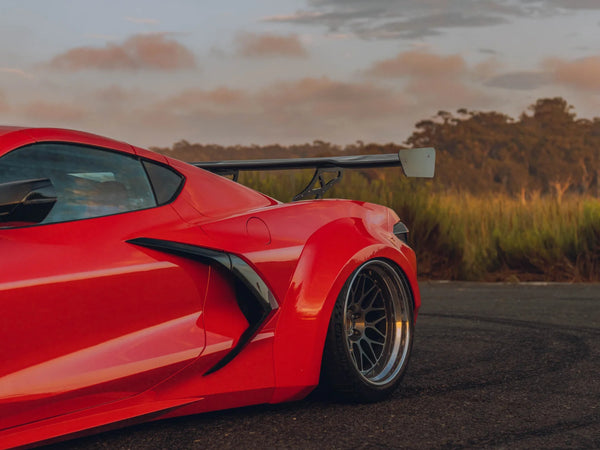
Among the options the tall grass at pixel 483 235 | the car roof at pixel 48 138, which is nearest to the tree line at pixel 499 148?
the tall grass at pixel 483 235

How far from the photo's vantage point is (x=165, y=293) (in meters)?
3.68

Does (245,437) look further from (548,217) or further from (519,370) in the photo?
(548,217)

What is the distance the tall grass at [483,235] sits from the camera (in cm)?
1362

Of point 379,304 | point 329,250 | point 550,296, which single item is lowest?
point 550,296

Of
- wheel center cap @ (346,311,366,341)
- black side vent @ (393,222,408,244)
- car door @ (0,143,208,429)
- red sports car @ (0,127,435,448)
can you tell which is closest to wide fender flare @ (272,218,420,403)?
red sports car @ (0,127,435,448)

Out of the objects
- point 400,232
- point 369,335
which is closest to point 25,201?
point 369,335

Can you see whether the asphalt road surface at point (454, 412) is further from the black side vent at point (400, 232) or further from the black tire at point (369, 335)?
the black side vent at point (400, 232)

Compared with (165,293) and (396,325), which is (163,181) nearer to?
(165,293)

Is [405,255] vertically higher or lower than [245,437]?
higher

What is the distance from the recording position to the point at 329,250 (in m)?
4.43

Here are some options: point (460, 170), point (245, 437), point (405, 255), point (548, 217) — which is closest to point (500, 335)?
point (405, 255)

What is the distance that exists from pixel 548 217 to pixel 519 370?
10119mm

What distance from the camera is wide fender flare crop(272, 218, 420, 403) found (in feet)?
13.6

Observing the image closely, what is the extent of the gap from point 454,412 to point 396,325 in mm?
728
